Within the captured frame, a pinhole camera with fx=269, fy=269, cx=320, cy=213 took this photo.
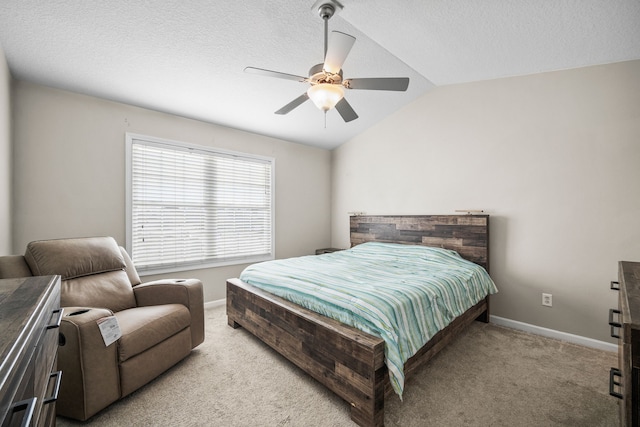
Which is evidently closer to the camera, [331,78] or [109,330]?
[109,330]

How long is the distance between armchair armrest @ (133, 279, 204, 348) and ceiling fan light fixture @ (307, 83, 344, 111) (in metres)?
1.82

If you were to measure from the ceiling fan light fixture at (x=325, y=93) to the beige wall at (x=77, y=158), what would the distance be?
2178 millimetres

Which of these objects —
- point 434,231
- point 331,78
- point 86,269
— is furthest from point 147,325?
point 434,231

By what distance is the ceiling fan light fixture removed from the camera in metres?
1.82

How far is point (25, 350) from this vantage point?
2.05 feet

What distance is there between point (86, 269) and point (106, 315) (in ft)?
2.47

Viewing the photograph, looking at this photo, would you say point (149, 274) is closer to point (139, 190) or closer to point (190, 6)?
point (139, 190)

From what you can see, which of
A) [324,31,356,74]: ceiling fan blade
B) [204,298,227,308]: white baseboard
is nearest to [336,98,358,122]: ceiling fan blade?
[324,31,356,74]: ceiling fan blade

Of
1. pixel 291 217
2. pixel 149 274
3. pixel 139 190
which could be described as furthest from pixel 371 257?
pixel 139 190

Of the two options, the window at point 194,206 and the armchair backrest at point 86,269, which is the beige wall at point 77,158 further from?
the armchair backrest at point 86,269

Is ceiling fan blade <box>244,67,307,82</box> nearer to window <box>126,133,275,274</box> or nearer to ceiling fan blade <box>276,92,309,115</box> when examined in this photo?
ceiling fan blade <box>276,92,309,115</box>

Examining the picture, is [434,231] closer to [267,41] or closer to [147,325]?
[267,41]

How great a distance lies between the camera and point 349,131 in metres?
4.29

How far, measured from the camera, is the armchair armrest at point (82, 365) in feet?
5.01
